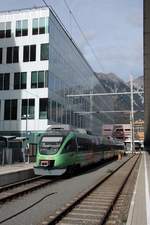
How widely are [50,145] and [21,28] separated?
119ft

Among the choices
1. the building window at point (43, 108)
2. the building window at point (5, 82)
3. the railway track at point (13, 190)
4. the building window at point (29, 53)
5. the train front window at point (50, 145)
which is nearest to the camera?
the railway track at point (13, 190)

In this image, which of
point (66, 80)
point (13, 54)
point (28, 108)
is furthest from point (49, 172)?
point (66, 80)

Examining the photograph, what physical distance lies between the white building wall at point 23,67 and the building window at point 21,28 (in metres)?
0.41

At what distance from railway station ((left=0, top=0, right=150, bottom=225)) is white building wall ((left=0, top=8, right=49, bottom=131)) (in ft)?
0.43

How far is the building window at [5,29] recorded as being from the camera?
60.3m

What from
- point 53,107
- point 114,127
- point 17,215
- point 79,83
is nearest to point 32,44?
point 53,107

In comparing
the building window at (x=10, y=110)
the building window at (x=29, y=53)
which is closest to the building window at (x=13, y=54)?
the building window at (x=29, y=53)

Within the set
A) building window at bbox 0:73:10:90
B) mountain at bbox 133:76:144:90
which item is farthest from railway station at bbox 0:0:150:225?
mountain at bbox 133:76:144:90

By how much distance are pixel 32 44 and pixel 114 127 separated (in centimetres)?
6603

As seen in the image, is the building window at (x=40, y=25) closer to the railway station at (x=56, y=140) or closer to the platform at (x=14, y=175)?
the railway station at (x=56, y=140)

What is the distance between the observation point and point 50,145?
26.4 meters

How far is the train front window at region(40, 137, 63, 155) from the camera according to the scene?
25984 mm

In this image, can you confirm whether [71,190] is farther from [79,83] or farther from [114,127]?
[114,127]

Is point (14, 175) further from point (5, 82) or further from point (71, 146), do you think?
point (5, 82)
